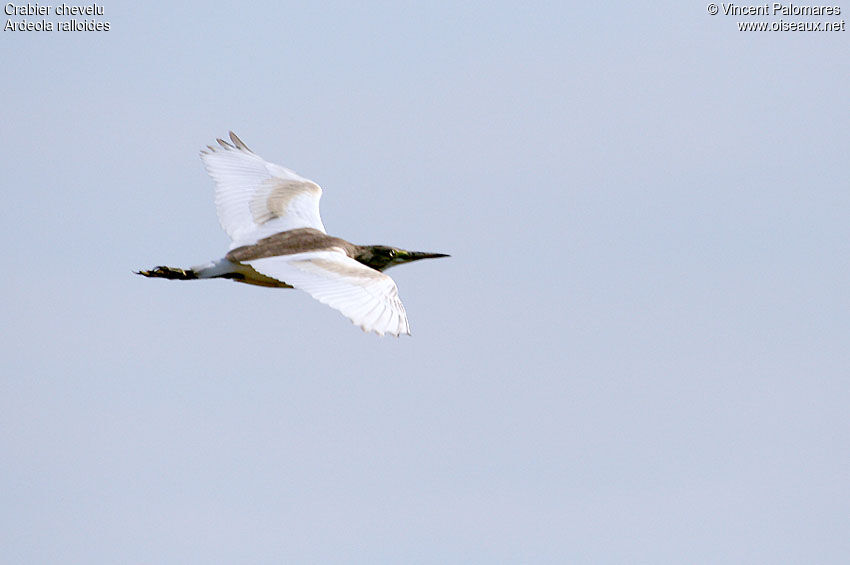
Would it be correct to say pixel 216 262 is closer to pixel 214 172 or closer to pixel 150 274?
pixel 150 274

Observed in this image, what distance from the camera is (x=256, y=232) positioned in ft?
78.3

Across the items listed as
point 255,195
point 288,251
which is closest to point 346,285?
point 288,251

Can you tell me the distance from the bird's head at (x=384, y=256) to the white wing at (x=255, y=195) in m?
1.17

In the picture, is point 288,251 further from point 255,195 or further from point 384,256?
point 255,195

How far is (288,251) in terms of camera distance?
22.1 meters

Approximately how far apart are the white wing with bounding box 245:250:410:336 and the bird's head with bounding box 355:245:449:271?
5.76 feet

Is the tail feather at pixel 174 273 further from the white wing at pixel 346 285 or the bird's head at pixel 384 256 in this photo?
the bird's head at pixel 384 256

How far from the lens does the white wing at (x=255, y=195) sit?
2414 cm

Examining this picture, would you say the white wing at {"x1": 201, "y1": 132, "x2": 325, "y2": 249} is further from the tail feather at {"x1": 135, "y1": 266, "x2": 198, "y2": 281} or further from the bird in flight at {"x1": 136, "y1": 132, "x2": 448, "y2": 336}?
the tail feather at {"x1": 135, "y1": 266, "x2": 198, "y2": 281}

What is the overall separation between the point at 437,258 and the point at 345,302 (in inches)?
183

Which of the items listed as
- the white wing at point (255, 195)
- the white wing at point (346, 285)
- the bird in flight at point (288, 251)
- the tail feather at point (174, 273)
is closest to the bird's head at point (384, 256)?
the bird in flight at point (288, 251)

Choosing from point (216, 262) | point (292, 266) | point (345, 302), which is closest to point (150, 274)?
point (216, 262)

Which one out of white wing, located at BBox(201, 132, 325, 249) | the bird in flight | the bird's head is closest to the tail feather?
the bird in flight

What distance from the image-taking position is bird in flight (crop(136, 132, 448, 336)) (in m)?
19.9
